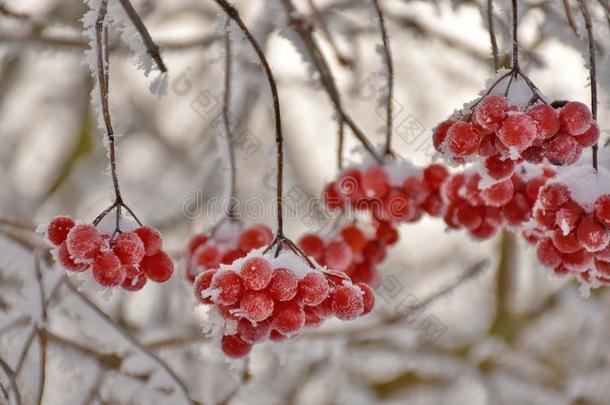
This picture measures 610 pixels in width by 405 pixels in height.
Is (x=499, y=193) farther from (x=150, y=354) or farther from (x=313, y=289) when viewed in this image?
(x=150, y=354)

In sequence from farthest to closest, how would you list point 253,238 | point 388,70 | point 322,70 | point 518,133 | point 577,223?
point 322,70
point 388,70
point 253,238
point 577,223
point 518,133

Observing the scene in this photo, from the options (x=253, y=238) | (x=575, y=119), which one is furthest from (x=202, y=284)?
(x=575, y=119)

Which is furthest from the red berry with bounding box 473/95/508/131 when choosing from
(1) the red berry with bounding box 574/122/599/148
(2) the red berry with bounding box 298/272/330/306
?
(2) the red berry with bounding box 298/272/330/306

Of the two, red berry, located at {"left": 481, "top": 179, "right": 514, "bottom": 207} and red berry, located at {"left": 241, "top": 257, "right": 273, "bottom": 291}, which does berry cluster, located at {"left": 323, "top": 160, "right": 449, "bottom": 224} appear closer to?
red berry, located at {"left": 481, "top": 179, "right": 514, "bottom": 207}

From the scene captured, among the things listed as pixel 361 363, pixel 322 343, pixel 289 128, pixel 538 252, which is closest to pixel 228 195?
pixel 538 252

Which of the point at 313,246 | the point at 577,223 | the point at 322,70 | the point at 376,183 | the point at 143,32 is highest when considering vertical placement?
the point at 322,70

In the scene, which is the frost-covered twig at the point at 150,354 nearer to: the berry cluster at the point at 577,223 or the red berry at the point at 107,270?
the red berry at the point at 107,270

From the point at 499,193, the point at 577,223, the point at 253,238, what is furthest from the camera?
the point at 253,238
